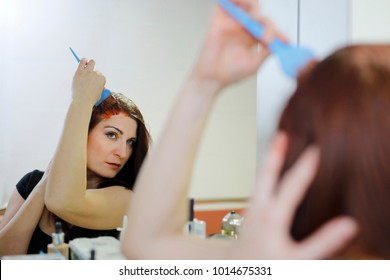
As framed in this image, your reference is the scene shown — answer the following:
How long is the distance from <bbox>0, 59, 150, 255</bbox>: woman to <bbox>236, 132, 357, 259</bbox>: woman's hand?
620 mm

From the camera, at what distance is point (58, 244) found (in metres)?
0.97

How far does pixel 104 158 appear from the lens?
1.02 metres

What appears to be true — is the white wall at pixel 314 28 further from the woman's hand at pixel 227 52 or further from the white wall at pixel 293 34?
the woman's hand at pixel 227 52

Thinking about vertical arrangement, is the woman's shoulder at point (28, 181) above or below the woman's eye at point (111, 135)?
below

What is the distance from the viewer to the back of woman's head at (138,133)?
3.35ft

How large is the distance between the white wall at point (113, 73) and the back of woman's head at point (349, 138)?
602 mm

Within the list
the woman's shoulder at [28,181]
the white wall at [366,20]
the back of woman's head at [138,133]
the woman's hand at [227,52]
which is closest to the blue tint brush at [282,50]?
the woman's hand at [227,52]

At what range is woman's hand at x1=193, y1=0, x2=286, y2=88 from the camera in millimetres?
557

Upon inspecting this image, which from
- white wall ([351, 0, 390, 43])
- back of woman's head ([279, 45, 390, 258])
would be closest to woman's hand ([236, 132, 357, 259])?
back of woman's head ([279, 45, 390, 258])

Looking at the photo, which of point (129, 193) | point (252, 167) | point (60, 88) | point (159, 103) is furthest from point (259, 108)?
point (60, 88)

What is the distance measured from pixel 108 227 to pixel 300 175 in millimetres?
717

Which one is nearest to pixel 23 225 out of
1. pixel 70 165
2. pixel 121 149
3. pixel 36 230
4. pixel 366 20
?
pixel 36 230

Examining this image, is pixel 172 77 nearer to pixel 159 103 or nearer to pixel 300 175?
pixel 159 103

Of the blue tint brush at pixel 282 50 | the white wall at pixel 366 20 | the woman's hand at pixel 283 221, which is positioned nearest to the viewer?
the woman's hand at pixel 283 221
